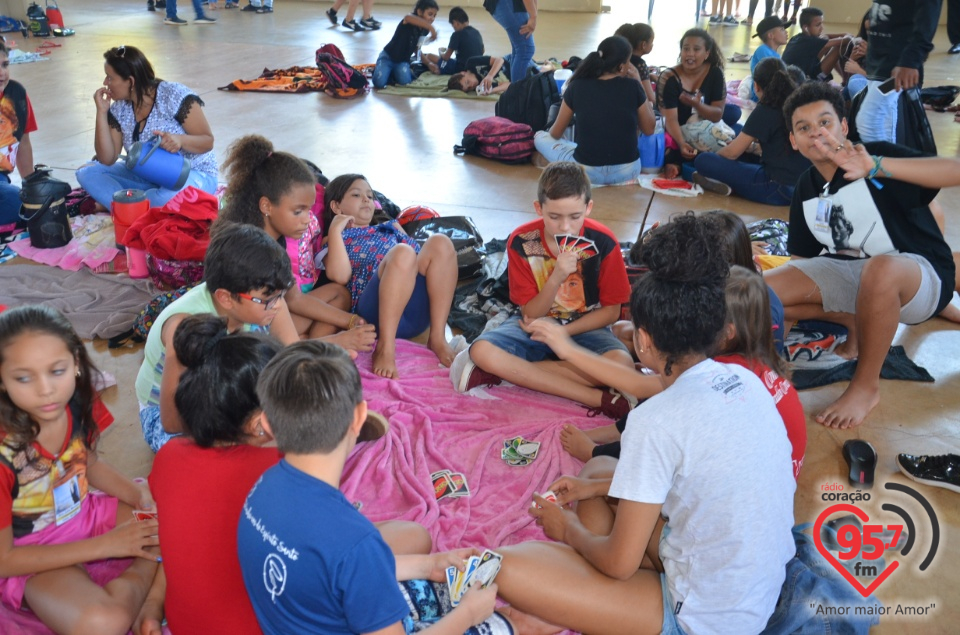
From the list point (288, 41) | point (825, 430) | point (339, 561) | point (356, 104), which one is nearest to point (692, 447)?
point (339, 561)

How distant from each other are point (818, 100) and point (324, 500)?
2.80m

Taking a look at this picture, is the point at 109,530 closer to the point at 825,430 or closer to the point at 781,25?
the point at 825,430

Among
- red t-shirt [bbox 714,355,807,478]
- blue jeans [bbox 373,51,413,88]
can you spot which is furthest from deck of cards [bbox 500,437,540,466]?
blue jeans [bbox 373,51,413,88]

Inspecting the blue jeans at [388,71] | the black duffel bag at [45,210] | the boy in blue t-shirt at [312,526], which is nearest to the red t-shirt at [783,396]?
the boy in blue t-shirt at [312,526]

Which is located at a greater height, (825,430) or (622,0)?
(622,0)

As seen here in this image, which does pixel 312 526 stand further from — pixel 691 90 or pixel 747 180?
pixel 691 90

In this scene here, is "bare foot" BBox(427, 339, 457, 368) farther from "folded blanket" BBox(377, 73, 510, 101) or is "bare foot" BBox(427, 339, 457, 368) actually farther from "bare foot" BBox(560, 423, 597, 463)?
"folded blanket" BBox(377, 73, 510, 101)

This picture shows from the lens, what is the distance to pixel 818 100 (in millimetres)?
3383

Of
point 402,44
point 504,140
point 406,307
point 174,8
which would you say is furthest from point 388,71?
point 174,8

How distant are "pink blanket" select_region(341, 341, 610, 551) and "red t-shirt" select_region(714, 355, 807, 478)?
87 cm

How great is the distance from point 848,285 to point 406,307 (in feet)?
6.58

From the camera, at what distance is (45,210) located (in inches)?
186

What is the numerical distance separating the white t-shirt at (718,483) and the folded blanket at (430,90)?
7253 mm

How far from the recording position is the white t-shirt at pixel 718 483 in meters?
1.90
